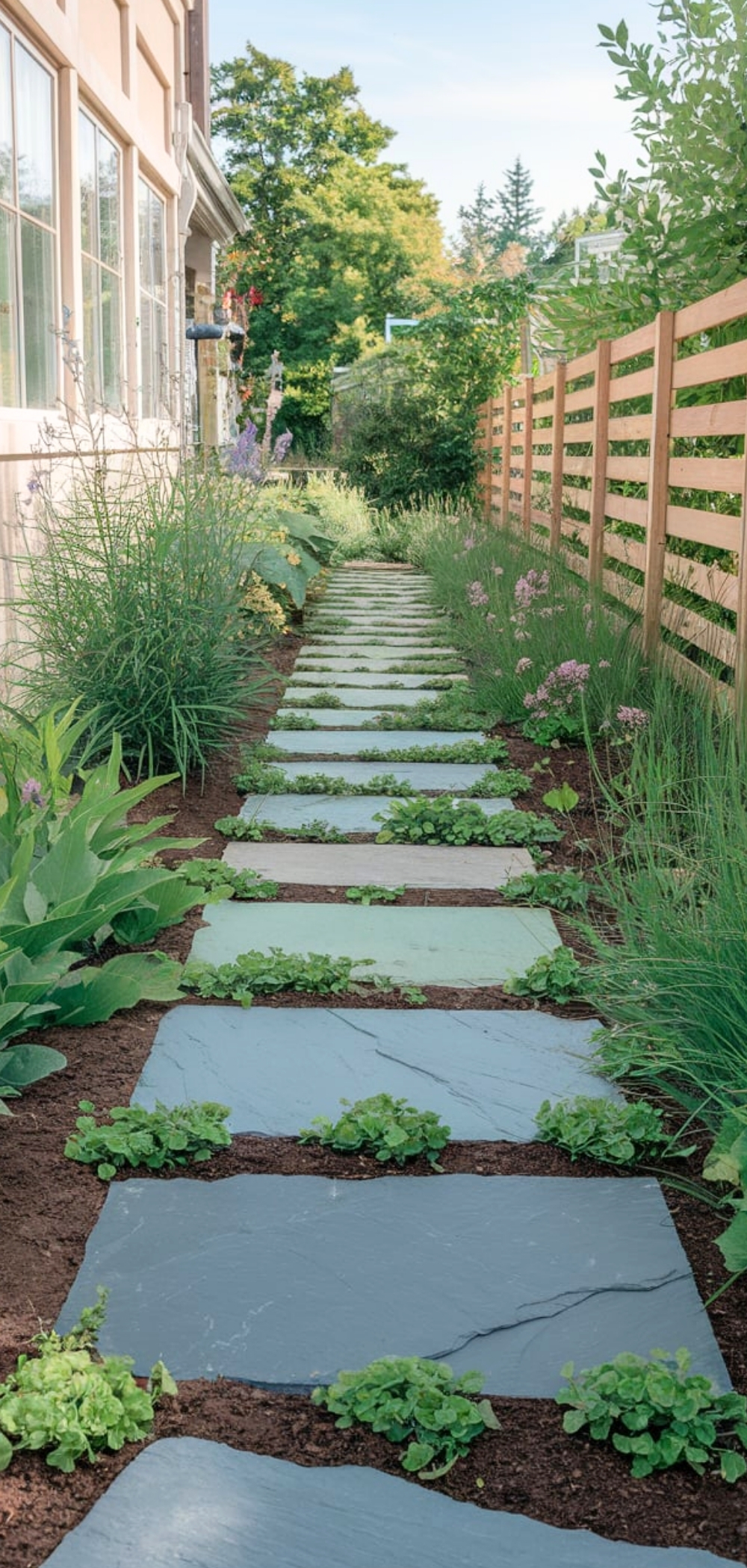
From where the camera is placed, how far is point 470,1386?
1.54 m

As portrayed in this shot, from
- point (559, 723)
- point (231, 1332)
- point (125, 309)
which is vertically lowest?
point (231, 1332)

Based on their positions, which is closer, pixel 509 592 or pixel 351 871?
pixel 351 871

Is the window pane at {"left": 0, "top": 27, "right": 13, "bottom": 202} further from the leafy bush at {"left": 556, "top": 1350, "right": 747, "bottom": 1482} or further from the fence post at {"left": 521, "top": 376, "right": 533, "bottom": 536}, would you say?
the fence post at {"left": 521, "top": 376, "right": 533, "bottom": 536}

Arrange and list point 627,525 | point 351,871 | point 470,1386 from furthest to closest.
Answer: point 627,525, point 351,871, point 470,1386

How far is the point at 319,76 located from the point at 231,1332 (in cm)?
4313

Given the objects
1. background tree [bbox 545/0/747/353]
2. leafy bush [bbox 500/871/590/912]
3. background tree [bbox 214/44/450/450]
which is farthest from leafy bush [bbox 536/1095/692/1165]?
background tree [bbox 214/44/450/450]

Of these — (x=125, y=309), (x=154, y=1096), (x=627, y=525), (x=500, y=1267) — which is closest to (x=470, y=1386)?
(x=500, y=1267)

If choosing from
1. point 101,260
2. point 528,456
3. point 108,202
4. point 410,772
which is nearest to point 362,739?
point 410,772

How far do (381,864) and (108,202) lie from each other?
212 inches

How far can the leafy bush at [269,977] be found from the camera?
2740 millimetres

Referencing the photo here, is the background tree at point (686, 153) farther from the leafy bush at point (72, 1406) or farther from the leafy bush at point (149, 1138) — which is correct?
the leafy bush at point (72, 1406)

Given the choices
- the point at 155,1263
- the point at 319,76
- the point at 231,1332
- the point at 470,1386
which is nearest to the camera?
the point at 470,1386

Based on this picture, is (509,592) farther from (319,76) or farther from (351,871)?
(319,76)

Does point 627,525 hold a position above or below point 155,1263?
above
